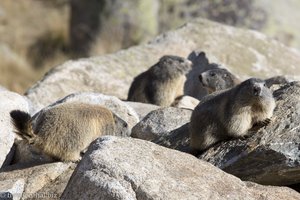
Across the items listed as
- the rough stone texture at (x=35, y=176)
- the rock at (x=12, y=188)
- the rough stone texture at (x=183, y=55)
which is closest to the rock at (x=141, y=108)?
the rough stone texture at (x=183, y=55)

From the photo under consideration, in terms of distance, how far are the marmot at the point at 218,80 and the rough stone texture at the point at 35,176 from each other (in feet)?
12.1

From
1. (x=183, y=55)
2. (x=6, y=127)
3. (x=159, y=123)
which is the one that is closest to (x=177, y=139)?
(x=159, y=123)

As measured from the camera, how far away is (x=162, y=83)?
45.4 ft

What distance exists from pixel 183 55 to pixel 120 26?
6.07 meters

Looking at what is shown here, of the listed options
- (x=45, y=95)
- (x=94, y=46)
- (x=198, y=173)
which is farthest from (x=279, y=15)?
(x=198, y=173)

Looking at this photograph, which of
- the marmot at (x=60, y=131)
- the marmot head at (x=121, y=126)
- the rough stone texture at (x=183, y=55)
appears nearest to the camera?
the marmot at (x=60, y=131)

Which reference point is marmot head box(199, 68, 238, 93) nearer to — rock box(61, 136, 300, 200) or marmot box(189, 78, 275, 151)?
marmot box(189, 78, 275, 151)

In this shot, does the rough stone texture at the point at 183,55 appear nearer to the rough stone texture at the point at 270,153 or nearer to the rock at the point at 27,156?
the rock at the point at 27,156

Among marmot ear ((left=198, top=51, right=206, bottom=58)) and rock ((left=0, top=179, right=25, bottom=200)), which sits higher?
rock ((left=0, top=179, right=25, bottom=200))

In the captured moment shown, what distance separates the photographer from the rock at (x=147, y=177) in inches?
266

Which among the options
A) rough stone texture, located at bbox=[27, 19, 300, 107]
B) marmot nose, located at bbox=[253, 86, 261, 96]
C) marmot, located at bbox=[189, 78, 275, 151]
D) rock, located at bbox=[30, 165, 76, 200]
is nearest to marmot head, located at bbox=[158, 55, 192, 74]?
rough stone texture, located at bbox=[27, 19, 300, 107]

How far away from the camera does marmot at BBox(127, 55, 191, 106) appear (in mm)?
13789

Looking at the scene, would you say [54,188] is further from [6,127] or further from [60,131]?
[6,127]

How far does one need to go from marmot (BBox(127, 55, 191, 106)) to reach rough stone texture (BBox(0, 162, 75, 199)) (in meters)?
4.97
